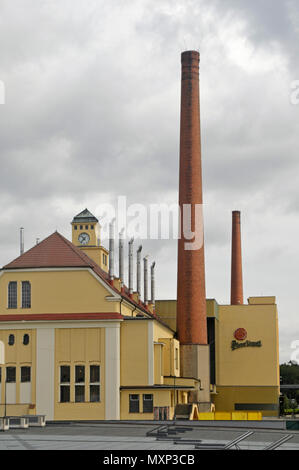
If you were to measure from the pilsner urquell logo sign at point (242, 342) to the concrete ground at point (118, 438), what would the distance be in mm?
40720

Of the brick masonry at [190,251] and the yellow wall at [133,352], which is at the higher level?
the brick masonry at [190,251]

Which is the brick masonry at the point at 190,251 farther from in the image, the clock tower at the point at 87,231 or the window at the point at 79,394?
the clock tower at the point at 87,231

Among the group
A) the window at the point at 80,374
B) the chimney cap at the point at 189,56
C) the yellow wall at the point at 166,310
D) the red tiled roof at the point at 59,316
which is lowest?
the window at the point at 80,374

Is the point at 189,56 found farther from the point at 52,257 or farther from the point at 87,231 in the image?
the point at 87,231

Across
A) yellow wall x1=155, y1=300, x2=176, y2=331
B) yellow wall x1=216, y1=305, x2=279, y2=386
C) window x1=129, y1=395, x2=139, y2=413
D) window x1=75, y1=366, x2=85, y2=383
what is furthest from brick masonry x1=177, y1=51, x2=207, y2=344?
yellow wall x1=216, y1=305, x2=279, y2=386

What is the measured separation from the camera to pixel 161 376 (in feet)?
204

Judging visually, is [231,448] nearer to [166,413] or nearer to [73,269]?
[166,413]

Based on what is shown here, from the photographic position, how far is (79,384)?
5984 centimetres

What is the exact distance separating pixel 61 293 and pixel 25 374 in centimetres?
601

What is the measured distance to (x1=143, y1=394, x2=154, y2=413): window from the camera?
5966cm

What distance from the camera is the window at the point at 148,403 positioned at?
59.7m

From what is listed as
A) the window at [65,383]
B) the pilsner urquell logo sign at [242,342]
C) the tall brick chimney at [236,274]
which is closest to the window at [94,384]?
the window at [65,383]

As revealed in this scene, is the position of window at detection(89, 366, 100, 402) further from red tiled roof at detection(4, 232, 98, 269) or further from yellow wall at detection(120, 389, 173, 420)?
red tiled roof at detection(4, 232, 98, 269)
